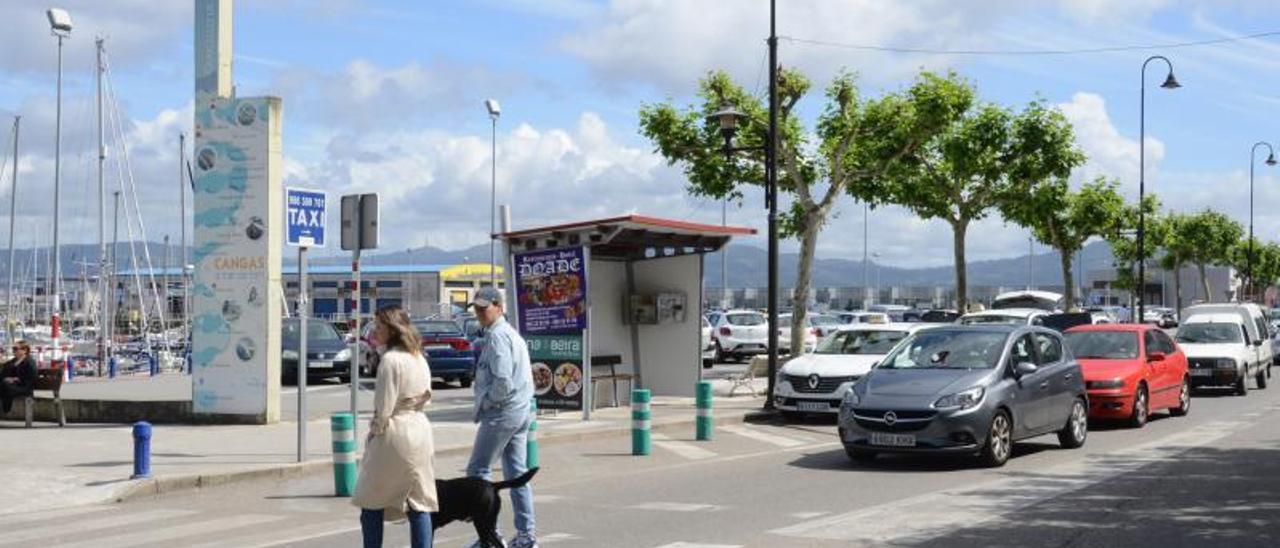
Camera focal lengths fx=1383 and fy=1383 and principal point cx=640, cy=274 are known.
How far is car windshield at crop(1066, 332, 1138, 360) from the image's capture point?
21.0 metres

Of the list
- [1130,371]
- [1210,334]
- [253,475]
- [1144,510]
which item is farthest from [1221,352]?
[253,475]

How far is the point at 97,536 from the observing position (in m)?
10.6

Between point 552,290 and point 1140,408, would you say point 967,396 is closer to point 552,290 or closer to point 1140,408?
point 1140,408

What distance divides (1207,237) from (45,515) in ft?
270

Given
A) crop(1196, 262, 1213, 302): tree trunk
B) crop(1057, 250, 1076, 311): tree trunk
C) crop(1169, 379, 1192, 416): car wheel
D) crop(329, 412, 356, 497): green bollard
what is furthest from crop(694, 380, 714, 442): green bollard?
crop(1196, 262, 1213, 302): tree trunk

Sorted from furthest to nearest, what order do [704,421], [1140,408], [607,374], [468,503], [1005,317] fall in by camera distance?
1. [1005,317]
2. [607,374]
3. [1140,408]
4. [704,421]
5. [468,503]

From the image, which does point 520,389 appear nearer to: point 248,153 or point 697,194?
point 248,153

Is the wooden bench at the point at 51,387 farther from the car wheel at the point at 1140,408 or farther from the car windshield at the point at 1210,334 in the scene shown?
the car windshield at the point at 1210,334

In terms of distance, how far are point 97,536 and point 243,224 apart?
31.2 feet

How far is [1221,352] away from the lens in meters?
27.9

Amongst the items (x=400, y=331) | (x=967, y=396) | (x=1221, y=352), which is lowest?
(x=967, y=396)

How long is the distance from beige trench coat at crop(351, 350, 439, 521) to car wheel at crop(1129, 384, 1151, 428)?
48.0 ft

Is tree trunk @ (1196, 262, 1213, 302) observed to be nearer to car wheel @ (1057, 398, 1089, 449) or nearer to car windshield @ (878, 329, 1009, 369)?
car wheel @ (1057, 398, 1089, 449)

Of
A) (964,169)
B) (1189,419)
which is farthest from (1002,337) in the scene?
(964,169)
